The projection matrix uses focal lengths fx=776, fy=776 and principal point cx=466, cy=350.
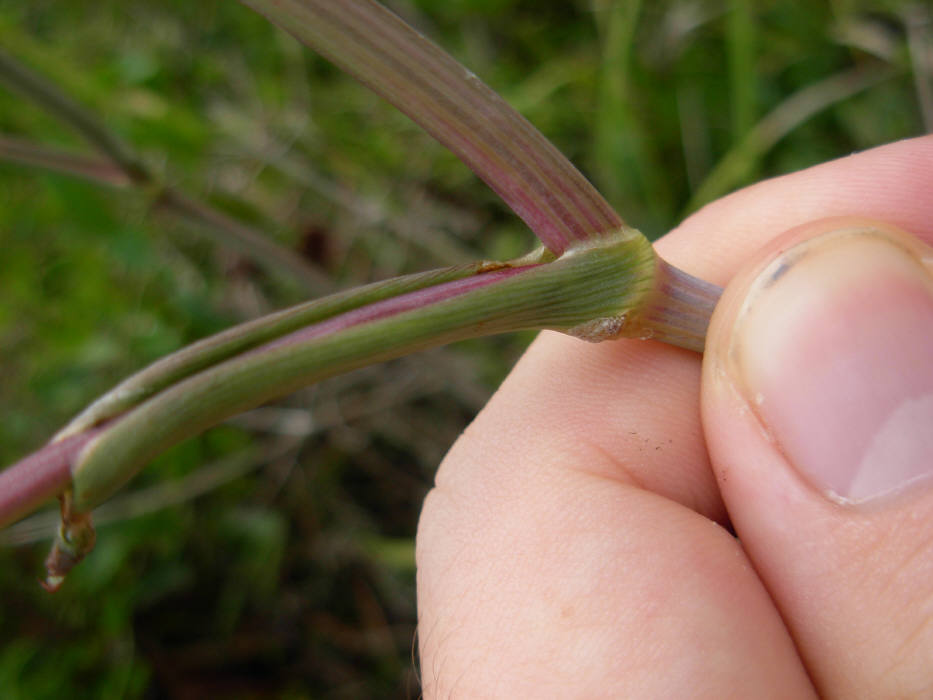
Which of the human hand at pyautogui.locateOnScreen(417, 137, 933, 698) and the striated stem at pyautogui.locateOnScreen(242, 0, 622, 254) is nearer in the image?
the striated stem at pyautogui.locateOnScreen(242, 0, 622, 254)

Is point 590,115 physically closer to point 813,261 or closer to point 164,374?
point 813,261

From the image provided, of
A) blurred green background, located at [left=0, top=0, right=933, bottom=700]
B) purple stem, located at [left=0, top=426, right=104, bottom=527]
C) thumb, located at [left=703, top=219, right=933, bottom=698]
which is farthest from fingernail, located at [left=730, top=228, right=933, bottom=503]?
blurred green background, located at [left=0, top=0, right=933, bottom=700]

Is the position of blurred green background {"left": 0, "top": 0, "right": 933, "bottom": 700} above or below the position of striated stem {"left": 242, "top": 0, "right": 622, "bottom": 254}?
below

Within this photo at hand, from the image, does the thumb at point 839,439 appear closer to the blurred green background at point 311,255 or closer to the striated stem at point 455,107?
the striated stem at point 455,107

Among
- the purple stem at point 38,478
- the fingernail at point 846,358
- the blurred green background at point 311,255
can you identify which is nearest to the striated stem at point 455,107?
the fingernail at point 846,358

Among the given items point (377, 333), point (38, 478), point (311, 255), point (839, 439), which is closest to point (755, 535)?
point (839, 439)

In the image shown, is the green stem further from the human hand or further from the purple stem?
the human hand

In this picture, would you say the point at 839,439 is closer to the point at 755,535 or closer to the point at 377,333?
the point at 755,535
